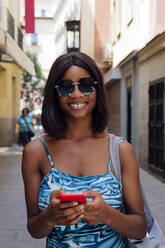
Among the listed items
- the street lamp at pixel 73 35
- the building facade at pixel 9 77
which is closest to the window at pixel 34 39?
the street lamp at pixel 73 35

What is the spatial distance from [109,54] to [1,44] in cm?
884

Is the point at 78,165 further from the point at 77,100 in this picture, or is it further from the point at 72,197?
the point at 72,197

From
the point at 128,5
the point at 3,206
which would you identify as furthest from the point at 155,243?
the point at 128,5

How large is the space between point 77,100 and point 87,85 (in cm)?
9

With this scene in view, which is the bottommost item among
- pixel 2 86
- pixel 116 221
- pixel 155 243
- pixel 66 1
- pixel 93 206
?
pixel 155 243

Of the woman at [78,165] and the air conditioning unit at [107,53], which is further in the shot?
the air conditioning unit at [107,53]

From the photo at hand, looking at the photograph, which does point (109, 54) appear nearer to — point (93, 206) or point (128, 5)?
point (128, 5)

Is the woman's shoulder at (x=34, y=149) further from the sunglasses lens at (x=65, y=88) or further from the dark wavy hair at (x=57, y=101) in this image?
the sunglasses lens at (x=65, y=88)

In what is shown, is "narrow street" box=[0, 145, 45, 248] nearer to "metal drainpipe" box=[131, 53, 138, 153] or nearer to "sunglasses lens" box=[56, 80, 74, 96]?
"sunglasses lens" box=[56, 80, 74, 96]

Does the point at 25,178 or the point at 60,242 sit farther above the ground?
the point at 25,178

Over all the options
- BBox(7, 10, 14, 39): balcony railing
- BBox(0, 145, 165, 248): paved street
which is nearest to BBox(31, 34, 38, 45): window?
BBox(7, 10, 14, 39): balcony railing

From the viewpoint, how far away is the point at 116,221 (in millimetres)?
1805

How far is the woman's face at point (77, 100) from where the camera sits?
6.63 ft

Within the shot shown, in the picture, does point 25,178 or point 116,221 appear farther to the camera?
point 25,178
